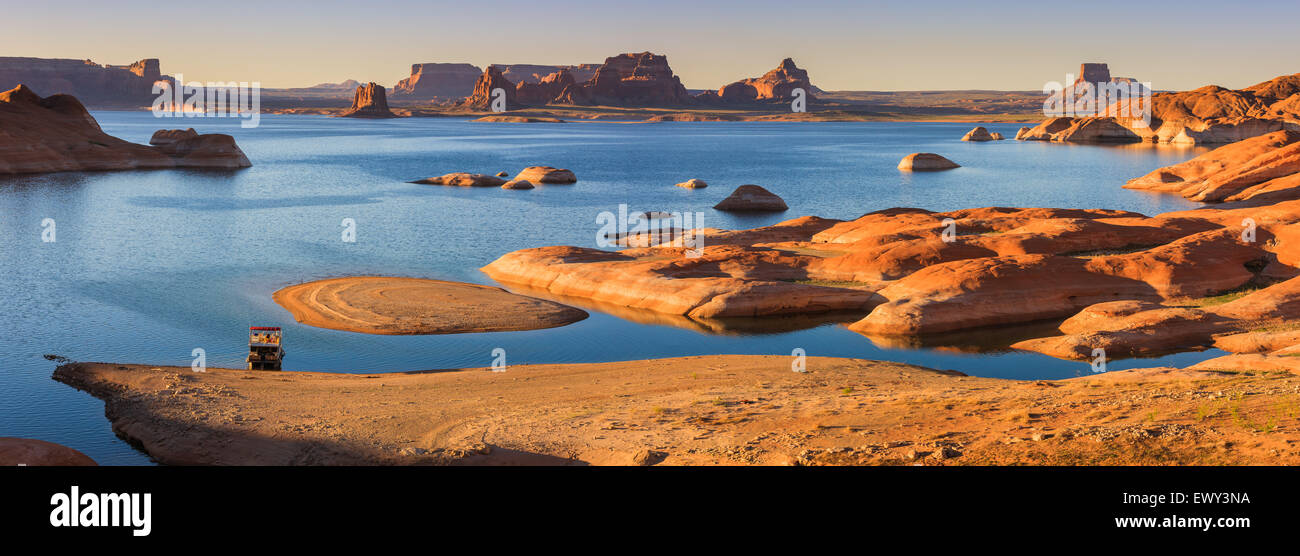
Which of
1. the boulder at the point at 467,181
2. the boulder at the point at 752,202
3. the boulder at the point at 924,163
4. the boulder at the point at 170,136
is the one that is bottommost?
the boulder at the point at 752,202

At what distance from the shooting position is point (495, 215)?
86.5 m

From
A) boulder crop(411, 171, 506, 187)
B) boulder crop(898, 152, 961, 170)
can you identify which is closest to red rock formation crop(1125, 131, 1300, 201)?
boulder crop(898, 152, 961, 170)

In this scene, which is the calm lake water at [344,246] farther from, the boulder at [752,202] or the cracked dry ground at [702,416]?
the cracked dry ground at [702,416]

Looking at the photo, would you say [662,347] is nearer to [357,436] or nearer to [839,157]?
[357,436]

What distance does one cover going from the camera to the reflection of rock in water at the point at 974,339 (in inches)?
1574

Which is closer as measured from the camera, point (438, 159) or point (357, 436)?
point (357, 436)

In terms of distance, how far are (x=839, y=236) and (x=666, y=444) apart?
1627 inches

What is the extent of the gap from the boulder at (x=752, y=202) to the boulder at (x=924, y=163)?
53724 mm

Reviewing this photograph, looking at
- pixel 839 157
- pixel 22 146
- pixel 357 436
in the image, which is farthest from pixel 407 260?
pixel 839 157

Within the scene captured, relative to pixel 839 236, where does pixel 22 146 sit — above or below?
above

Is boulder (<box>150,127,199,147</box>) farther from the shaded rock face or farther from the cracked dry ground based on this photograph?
the shaded rock face

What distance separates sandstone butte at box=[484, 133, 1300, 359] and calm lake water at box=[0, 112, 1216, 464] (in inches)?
57.8

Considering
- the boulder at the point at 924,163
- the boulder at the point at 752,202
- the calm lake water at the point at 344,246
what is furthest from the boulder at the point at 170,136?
the boulder at the point at 924,163

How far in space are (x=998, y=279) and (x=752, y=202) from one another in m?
46.6
